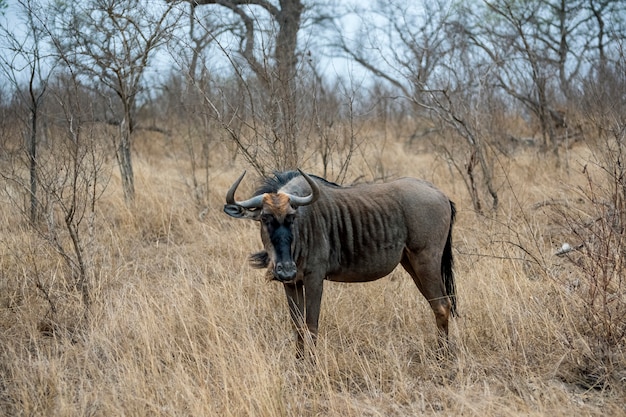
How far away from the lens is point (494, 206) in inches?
273

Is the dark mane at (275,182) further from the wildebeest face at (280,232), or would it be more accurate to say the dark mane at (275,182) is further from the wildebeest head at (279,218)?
the wildebeest face at (280,232)

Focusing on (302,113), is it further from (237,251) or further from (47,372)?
(47,372)

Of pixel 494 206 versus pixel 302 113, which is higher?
pixel 302 113

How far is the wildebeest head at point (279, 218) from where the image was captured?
11.0 feet

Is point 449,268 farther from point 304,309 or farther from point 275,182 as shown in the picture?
point 275,182

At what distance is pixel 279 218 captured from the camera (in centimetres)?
343

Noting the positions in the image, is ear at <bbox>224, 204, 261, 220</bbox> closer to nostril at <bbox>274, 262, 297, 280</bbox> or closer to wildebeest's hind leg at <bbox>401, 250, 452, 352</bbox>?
nostril at <bbox>274, 262, 297, 280</bbox>

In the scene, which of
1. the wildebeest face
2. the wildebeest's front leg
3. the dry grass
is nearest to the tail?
the dry grass

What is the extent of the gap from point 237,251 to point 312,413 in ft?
9.50

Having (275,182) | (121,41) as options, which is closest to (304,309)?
(275,182)

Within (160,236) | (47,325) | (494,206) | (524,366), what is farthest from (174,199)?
(524,366)

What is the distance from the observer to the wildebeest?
369cm

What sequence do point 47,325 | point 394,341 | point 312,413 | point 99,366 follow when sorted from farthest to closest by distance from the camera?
point 47,325 < point 394,341 < point 99,366 < point 312,413

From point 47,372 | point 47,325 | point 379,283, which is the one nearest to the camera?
point 47,372
